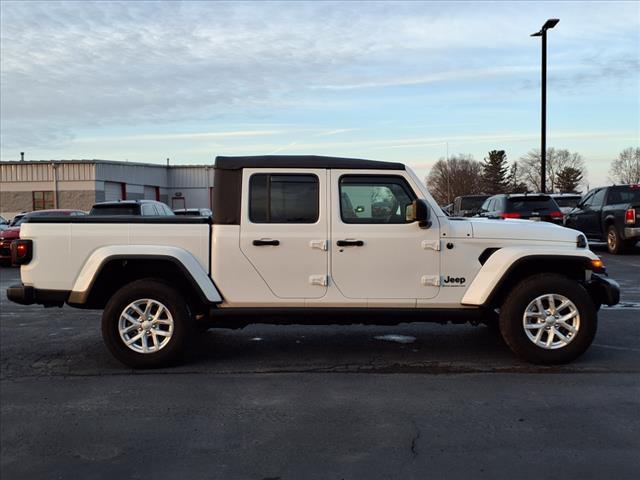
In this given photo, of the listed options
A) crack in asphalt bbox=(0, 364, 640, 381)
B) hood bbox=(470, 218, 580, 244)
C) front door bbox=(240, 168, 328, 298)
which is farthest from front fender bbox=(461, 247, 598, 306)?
Result: front door bbox=(240, 168, 328, 298)

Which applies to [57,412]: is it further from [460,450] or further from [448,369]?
[448,369]

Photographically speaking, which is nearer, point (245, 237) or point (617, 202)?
point (245, 237)

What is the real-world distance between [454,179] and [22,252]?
74999 millimetres

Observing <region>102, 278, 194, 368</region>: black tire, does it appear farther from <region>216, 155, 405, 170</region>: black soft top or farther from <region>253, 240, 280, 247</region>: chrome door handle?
<region>216, 155, 405, 170</region>: black soft top

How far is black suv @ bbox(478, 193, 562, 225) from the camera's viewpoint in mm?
16062

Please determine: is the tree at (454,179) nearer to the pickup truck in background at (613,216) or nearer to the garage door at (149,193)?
the garage door at (149,193)

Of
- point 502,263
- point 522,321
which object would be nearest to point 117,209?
point 502,263

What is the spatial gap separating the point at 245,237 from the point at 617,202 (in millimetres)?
13841

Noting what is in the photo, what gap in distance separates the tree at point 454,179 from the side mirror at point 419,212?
6166cm

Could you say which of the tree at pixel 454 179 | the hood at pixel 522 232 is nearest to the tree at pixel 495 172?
the tree at pixel 454 179

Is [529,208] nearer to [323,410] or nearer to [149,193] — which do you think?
[323,410]

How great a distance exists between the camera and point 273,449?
4.04 m

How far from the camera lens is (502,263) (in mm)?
5781

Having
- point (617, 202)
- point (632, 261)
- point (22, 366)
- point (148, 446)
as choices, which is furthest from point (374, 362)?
point (617, 202)
